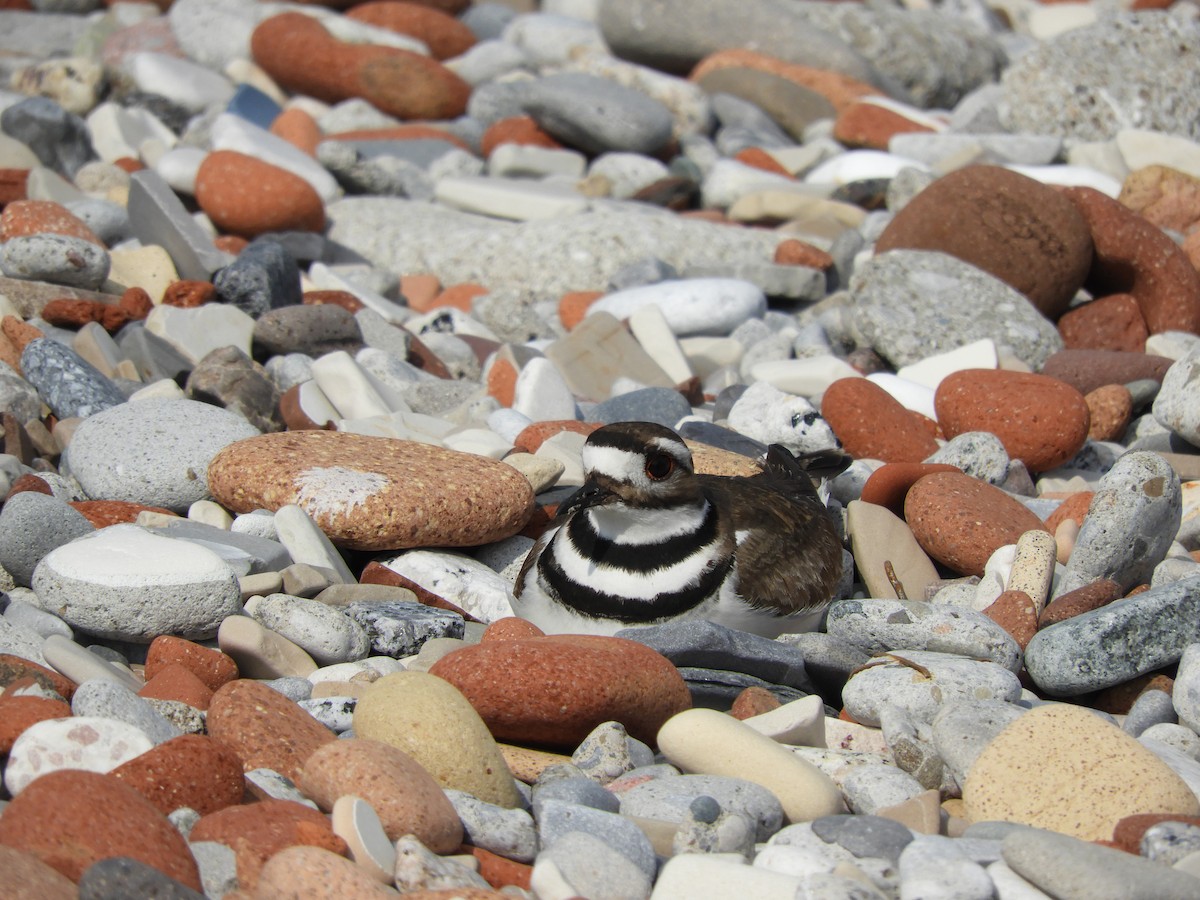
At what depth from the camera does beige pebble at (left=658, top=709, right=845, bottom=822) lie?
3.44m

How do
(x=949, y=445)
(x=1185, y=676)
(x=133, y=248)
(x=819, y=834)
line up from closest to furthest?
(x=819, y=834) < (x=1185, y=676) < (x=949, y=445) < (x=133, y=248)

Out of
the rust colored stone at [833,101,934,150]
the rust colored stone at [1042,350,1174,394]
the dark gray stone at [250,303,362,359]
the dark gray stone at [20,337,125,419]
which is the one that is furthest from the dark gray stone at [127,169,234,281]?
the rust colored stone at [833,101,934,150]

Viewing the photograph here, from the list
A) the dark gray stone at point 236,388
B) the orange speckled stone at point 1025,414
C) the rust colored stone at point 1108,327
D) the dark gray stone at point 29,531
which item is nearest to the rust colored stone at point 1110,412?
the orange speckled stone at point 1025,414

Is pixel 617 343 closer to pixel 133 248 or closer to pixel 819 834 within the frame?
pixel 133 248

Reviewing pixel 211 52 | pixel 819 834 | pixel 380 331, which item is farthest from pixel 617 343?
pixel 211 52

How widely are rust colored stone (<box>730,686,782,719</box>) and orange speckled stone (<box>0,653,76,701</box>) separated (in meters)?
1.85

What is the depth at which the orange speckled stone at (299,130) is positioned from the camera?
1080cm

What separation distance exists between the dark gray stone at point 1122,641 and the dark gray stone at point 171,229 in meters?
4.98

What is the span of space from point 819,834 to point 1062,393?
3531 mm

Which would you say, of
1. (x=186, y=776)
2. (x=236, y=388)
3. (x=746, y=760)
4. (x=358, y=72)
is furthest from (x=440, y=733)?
(x=358, y=72)

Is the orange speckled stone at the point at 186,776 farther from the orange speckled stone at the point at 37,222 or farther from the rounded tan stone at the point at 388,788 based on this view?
the orange speckled stone at the point at 37,222

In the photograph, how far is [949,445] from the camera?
236 inches

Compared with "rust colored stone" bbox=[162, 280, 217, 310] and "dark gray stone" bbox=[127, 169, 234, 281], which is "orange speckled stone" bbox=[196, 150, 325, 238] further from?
"rust colored stone" bbox=[162, 280, 217, 310]

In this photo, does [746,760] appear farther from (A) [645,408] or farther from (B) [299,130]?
(B) [299,130]
